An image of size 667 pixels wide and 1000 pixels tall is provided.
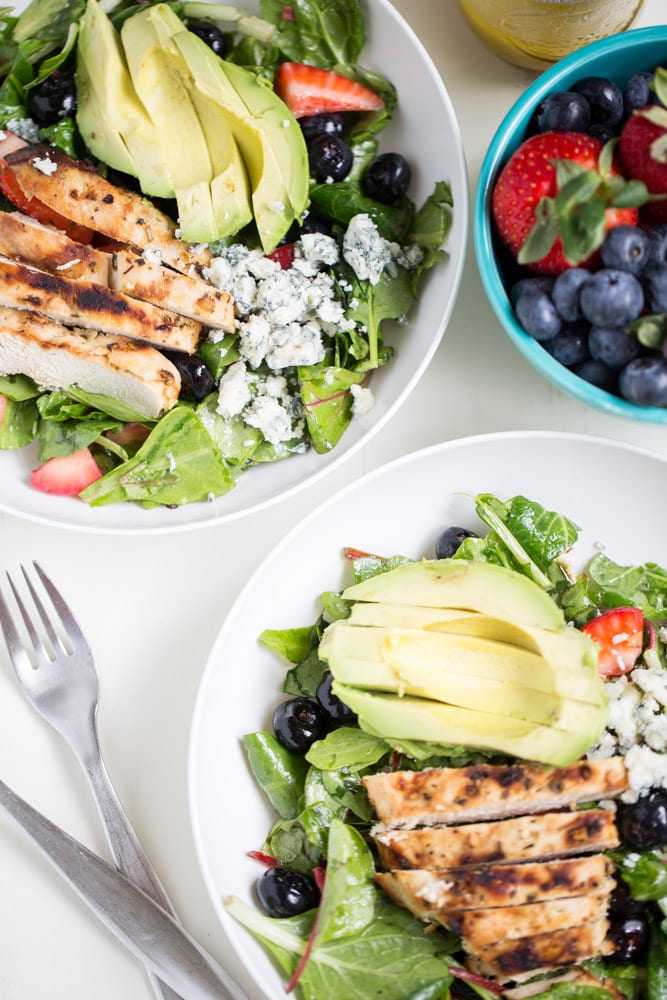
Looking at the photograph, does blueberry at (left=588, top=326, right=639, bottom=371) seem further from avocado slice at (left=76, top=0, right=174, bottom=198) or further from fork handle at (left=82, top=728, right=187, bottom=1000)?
fork handle at (left=82, top=728, right=187, bottom=1000)

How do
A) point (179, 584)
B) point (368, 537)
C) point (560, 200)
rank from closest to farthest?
point (560, 200), point (368, 537), point (179, 584)

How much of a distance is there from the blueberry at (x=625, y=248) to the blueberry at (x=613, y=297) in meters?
0.01

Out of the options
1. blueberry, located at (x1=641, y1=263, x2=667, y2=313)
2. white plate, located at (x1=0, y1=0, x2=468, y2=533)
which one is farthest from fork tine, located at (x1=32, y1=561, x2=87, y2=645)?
blueberry, located at (x1=641, y1=263, x2=667, y2=313)

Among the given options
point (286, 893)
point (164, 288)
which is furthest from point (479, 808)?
point (164, 288)

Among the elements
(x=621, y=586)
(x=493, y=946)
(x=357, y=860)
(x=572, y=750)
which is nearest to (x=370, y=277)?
(x=621, y=586)

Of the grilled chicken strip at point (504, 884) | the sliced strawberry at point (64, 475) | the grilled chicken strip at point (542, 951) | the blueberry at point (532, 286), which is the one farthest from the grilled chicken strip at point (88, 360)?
the grilled chicken strip at point (542, 951)

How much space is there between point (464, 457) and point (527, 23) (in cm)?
77

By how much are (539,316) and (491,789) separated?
2.48ft

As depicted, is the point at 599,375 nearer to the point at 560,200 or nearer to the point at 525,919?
the point at 560,200

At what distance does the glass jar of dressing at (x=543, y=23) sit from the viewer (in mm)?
1709

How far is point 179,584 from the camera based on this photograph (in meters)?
1.98

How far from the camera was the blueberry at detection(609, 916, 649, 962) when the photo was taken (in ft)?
5.34

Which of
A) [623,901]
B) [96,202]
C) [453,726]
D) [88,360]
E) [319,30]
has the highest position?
[319,30]

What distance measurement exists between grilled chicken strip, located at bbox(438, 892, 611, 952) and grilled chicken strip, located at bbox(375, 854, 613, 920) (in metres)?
0.01
